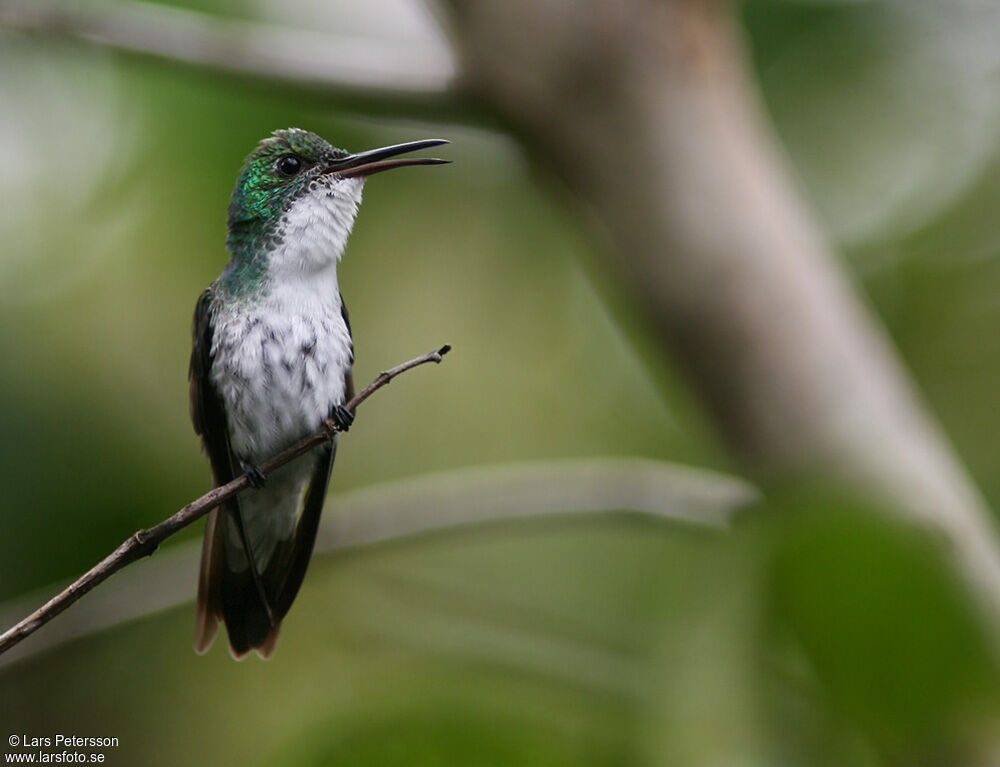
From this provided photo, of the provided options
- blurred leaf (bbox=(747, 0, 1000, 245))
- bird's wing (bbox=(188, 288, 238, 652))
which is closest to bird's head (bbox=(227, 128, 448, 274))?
bird's wing (bbox=(188, 288, 238, 652))

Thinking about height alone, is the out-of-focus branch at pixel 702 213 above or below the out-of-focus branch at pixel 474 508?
above

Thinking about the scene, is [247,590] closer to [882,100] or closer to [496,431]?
[496,431]

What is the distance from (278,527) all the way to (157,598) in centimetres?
67

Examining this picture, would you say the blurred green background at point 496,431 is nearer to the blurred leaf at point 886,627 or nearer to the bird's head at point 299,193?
the blurred leaf at point 886,627

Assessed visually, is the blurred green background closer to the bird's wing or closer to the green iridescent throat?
the bird's wing

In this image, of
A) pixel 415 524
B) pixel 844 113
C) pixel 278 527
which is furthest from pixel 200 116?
pixel 844 113

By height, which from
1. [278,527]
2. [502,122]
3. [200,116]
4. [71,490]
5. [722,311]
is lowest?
[278,527]

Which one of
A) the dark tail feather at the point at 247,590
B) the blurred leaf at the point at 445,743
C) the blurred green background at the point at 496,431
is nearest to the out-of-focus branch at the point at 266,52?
the blurred green background at the point at 496,431

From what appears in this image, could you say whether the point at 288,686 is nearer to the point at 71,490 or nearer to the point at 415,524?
the point at 71,490

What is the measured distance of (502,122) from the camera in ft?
7.91

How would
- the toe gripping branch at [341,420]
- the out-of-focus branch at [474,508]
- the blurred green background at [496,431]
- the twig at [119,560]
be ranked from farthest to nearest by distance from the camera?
the out-of-focus branch at [474,508] < the toe gripping branch at [341,420] < the blurred green background at [496,431] < the twig at [119,560]

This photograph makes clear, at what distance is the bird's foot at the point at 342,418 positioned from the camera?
1010mm

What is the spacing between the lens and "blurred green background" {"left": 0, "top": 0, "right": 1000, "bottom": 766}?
0.89 metres

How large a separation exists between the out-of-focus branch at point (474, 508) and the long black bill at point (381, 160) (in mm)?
854
